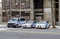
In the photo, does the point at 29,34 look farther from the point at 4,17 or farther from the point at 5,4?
the point at 5,4

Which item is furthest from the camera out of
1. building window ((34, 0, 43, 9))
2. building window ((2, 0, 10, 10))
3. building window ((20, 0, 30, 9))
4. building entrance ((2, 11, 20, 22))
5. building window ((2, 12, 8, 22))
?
building window ((2, 0, 10, 10))

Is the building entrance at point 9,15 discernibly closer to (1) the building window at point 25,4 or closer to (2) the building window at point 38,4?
(1) the building window at point 25,4

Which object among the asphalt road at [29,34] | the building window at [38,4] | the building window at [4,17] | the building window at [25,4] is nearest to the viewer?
the asphalt road at [29,34]

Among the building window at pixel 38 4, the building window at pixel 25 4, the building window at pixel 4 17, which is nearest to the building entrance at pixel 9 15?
the building window at pixel 4 17

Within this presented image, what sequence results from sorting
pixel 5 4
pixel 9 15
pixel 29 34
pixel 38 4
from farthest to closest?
pixel 5 4, pixel 9 15, pixel 38 4, pixel 29 34

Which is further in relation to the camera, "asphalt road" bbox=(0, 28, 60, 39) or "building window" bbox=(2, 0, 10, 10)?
"building window" bbox=(2, 0, 10, 10)

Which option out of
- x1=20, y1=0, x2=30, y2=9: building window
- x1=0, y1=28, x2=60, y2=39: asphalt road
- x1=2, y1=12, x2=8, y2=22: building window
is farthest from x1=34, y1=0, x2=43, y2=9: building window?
x1=0, y1=28, x2=60, y2=39: asphalt road

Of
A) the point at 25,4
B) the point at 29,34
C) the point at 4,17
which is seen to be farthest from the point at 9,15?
the point at 29,34

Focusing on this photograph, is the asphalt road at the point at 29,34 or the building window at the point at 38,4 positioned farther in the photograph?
the building window at the point at 38,4

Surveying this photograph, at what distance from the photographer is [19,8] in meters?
55.6

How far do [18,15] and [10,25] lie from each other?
12.2 meters

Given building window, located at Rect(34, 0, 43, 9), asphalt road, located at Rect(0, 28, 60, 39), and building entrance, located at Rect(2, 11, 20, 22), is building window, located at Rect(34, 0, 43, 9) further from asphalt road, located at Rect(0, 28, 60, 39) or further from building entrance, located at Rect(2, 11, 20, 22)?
asphalt road, located at Rect(0, 28, 60, 39)

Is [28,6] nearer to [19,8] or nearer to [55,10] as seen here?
[19,8]

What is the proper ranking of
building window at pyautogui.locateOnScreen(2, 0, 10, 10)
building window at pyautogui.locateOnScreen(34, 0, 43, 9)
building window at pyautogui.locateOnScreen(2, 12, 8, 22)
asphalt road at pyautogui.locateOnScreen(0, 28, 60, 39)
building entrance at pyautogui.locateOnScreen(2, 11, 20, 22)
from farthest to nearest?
building window at pyautogui.locateOnScreen(2, 0, 10, 10), building window at pyautogui.locateOnScreen(2, 12, 8, 22), building entrance at pyautogui.locateOnScreen(2, 11, 20, 22), building window at pyautogui.locateOnScreen(34, 0, 43, 9), asphalt road at pyautogui.locateOnScreen(0, 28, 60, 39)
